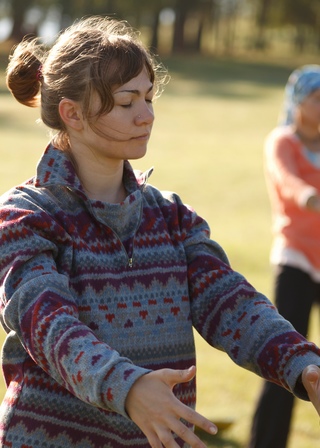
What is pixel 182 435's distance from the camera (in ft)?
6.51

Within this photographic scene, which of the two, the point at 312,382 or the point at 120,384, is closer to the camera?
the point at 120,384

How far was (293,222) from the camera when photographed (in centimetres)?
539

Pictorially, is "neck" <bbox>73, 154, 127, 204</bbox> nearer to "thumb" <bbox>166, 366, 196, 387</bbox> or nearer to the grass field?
"thumb" <bbox>166, 366, 196, 387</bbox>

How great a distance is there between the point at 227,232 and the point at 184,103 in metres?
17.6

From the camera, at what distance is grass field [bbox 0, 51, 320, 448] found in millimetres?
6668

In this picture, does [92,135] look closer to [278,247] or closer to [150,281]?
[150,281]

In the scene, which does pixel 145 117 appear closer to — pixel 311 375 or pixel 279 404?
pixel 311 375

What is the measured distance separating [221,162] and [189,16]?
29.4 m

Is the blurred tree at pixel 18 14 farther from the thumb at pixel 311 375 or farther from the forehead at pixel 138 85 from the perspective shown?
the thumb at pixel 311 375

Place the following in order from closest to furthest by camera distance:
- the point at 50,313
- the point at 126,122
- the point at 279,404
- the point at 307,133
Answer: the point at 50,313 → the point at 126,122 → the point at 279,404 → the point at 307,133

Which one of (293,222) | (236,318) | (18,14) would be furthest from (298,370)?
(18,14)

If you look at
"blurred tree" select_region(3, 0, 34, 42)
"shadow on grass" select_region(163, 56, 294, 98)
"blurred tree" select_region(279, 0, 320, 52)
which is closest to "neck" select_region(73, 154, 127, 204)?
"shadow on grass" select_region(163, 56, 294, 98)

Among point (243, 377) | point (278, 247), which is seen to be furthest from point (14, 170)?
point (278, 247)

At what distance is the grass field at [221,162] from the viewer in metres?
6.67
